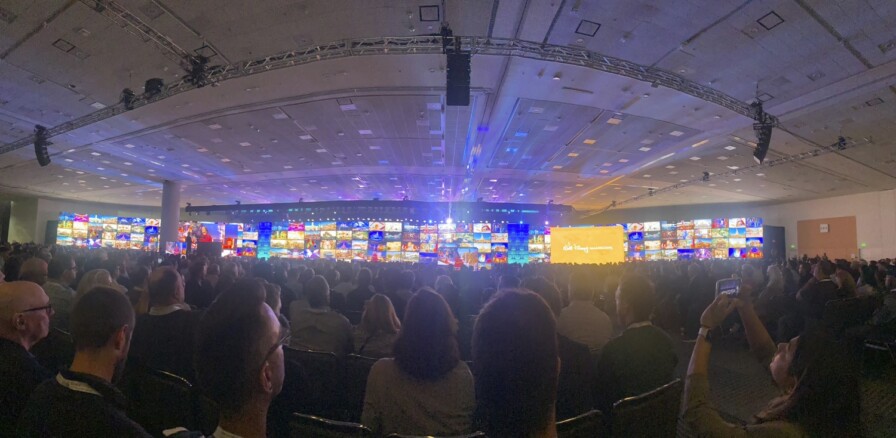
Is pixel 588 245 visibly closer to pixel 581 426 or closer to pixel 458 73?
pixel 458 73

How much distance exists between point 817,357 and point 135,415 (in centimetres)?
332

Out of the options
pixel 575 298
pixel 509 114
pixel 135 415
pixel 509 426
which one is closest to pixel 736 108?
pixel 509 114

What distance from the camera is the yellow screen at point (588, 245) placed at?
59.8 feet

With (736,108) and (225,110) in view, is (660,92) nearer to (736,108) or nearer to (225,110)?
(736,108)

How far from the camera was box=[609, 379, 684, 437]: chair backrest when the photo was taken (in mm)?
1844

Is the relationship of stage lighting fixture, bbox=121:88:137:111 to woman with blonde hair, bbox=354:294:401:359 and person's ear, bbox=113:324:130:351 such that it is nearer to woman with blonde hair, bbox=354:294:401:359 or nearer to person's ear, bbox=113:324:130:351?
woman with blonde hair, bbox=354:294:401:359

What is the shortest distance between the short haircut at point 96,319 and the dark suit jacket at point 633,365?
2.48 m

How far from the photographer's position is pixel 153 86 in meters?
7.99

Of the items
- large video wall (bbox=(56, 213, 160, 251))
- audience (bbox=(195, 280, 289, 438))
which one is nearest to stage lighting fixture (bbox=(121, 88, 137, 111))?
audience (bbox=(195, 280, 289, 438))

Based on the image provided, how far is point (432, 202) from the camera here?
25469 millimetres

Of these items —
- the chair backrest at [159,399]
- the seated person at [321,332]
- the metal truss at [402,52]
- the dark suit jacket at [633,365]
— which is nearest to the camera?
the chair backrest at [159,399]

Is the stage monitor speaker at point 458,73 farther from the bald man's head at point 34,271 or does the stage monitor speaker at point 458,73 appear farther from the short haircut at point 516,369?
the short haircut at point 516,369

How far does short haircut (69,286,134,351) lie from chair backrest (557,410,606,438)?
178 cm

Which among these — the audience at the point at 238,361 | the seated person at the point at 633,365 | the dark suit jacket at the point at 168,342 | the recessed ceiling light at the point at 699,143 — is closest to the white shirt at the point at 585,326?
the seated person at the point at 633,365
